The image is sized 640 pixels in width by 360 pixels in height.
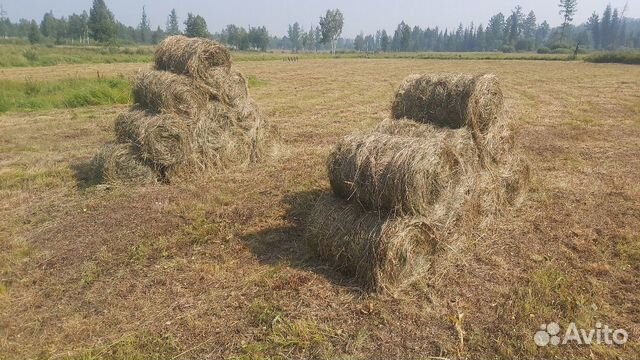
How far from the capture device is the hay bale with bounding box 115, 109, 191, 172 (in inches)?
326

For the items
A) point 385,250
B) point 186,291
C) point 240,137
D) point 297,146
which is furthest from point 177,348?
point 297,146

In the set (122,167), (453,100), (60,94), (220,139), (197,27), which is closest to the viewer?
(453,100)

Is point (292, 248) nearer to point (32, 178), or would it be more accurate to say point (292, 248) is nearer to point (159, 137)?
point (159, 137)

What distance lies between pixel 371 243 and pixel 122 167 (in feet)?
17.4

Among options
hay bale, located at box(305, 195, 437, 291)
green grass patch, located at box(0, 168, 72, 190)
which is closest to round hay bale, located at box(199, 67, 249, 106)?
green grass patch, located at box(0, 168, 72, 190)

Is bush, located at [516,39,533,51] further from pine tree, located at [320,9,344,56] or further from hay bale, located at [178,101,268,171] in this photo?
hay bale, located at [178,101,268,171]

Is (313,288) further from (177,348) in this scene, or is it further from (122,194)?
(122,194)

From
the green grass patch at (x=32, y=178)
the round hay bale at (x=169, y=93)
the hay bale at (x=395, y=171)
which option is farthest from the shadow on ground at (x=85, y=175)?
the hay bale at (x=395, y=171)

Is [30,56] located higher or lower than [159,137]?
higher

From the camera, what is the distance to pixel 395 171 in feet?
16.0

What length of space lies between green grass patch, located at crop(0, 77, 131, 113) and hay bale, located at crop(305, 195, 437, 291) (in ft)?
51.5

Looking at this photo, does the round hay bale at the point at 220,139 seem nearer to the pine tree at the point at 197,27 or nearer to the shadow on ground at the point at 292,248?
the shadow on ground at the point at 292,248

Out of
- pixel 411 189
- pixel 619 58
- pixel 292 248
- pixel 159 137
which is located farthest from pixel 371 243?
pixel 619 58

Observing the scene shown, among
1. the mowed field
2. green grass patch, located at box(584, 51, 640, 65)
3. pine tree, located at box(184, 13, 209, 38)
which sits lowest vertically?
the mowed field
